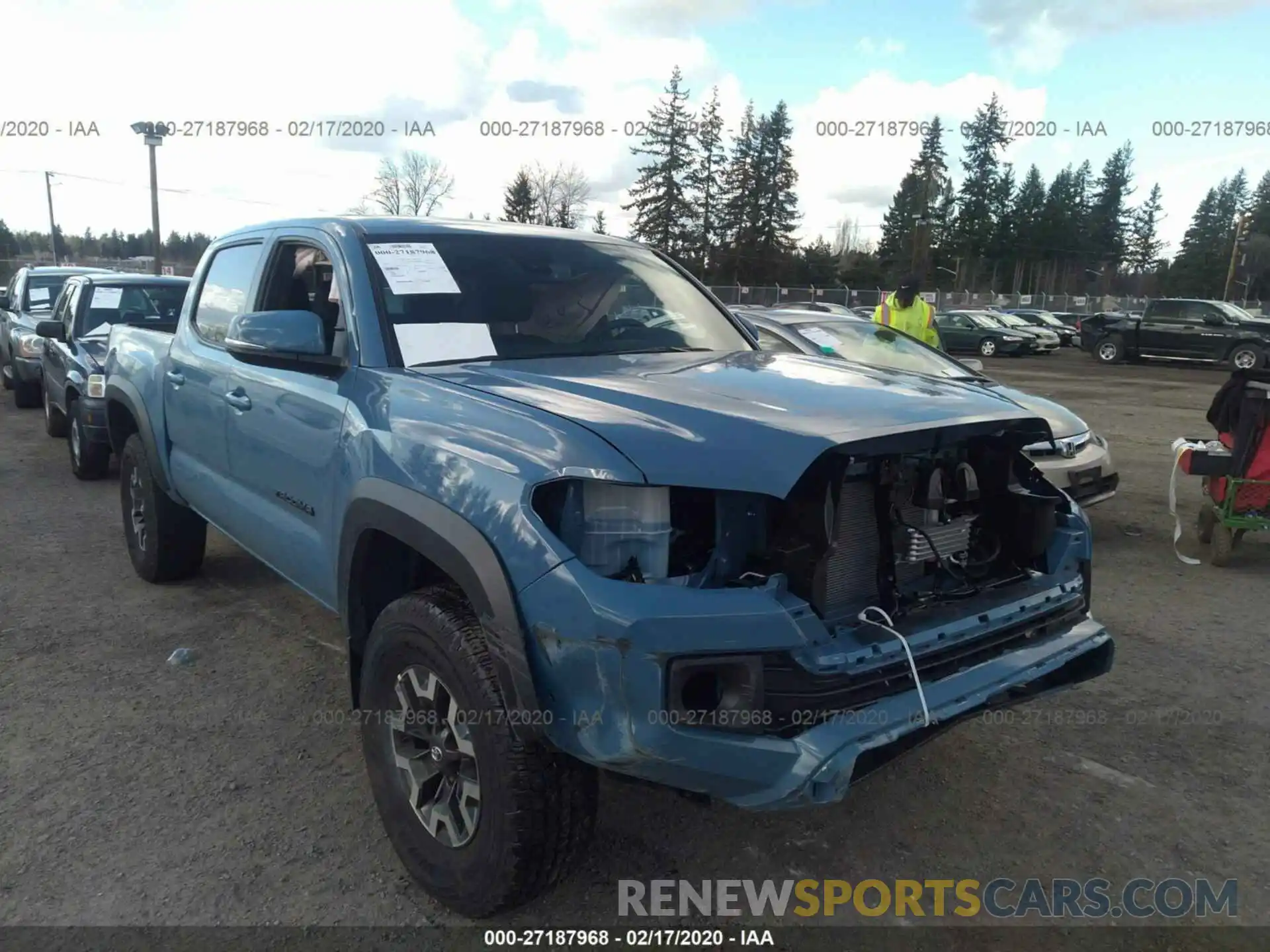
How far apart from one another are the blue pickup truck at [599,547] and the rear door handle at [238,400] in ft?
0.15

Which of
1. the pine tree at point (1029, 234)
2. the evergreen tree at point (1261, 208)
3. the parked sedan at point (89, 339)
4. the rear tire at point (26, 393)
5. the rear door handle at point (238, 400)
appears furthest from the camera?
the evergreen tree at point (1261, 208)

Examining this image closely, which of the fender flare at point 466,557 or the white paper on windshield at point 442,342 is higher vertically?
the white paper on windshield at point 442,342

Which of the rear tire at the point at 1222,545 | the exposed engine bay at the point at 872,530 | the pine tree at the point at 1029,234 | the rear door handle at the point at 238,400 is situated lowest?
the rear tire at the point at 1222,545

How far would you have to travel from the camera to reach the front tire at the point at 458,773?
7.39 ft

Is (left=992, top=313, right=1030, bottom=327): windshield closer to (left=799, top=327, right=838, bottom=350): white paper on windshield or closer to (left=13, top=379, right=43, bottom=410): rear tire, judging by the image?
(left=799, top=327, right=838, bottom=350): white paper on windshield

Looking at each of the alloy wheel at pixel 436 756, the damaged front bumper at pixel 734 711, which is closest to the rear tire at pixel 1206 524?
the damaged front bumper at pixel 734 711

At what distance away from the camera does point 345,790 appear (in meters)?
3.20

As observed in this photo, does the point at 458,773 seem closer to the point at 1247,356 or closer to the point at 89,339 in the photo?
the point at 89,339

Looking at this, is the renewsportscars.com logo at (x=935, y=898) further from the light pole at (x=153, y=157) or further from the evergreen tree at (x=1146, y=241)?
the evergreen tree at (x=1146, y=241)

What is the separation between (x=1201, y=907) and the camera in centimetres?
268

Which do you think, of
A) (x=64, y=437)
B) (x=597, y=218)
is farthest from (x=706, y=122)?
(x=64, y=437)

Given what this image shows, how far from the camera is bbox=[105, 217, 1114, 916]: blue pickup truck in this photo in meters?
2.11

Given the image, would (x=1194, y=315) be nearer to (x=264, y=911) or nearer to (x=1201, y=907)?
(x=1201, y=907)

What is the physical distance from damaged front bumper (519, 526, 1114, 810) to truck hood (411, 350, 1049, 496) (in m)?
0.30
